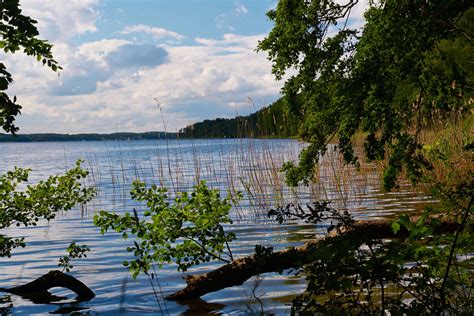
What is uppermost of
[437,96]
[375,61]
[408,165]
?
[375,61]

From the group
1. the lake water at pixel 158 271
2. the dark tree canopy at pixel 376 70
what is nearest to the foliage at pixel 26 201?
the lake water at pixel 158 271

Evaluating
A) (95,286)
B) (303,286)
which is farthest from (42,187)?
(303,286)

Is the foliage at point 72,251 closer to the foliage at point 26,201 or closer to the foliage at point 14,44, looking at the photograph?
the foliage at point 26,201

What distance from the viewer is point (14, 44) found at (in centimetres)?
362

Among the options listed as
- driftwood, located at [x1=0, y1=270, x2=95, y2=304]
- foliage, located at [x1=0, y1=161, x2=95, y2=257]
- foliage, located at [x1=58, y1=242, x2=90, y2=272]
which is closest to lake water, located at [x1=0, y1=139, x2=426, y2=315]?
driftwood, located at [x1=0, y1=270, x2=95, y2=304]

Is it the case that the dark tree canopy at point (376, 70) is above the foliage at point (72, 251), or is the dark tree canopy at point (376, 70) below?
above

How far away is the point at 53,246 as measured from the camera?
10328 millimetres

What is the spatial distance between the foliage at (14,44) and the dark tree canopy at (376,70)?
365cm

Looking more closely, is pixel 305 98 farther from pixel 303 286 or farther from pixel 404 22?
pixel 303 286

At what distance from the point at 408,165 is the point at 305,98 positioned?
6.44 feet

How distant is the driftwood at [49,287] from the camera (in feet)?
20.4

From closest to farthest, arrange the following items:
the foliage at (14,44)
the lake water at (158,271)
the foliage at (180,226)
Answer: the foliage at (14,44) → the foliage at (180,226) → the lake water at (158,271)

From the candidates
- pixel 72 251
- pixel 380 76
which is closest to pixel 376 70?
pixel 380 76

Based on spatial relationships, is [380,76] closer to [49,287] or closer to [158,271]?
[158,271]
